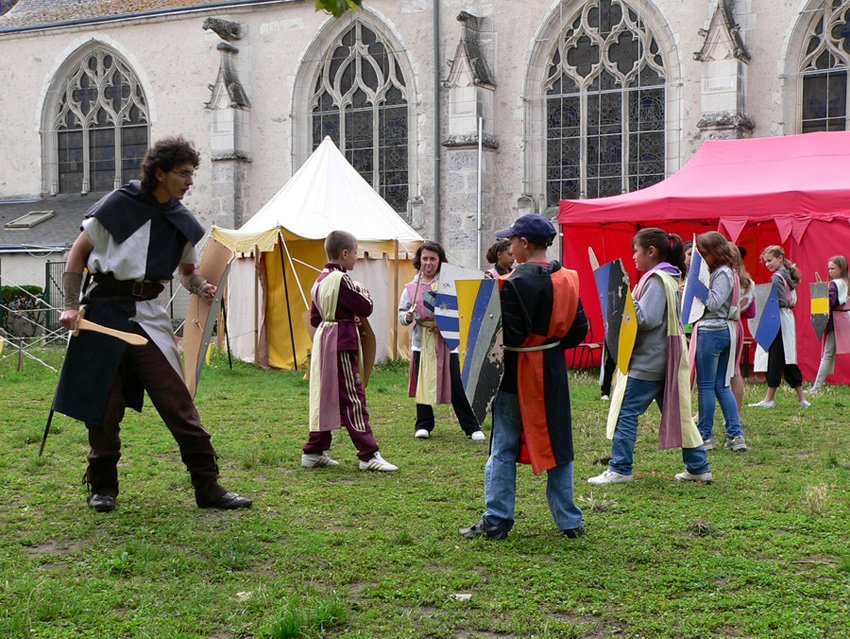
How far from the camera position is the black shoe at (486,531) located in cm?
476

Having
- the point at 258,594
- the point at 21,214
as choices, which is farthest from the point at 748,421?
the point at 21,214

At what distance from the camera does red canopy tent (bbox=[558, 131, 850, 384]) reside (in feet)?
39.2

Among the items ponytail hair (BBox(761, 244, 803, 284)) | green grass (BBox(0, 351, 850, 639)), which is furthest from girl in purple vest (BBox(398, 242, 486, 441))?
ponytail hair (BBox(761, 244, 803, 284))

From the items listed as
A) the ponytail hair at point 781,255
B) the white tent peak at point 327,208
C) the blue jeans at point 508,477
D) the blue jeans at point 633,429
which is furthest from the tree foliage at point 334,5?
the white tent peak at point 327,208

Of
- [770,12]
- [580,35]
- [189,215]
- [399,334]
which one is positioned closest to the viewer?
[189,215]

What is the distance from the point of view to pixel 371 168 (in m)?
21.9

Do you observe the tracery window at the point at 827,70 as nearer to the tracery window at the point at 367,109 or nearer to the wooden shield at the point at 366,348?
the tracery window at the point at 367,109

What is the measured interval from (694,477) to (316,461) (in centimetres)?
251

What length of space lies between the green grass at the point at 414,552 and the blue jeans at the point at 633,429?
0.63ft

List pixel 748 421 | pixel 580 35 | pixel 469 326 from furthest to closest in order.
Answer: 1. pixel 580 35
2. pixel 748 421
3. pixel 469 326

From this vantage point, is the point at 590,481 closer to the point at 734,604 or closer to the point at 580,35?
the point at 734,604

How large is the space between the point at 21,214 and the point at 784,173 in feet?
60.2

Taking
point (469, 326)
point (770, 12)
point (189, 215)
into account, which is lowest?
point (469, 326)

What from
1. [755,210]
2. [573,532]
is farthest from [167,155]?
[755,210]
